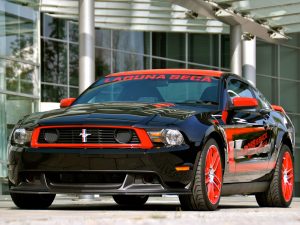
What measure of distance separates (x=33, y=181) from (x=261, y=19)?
14.7 metres

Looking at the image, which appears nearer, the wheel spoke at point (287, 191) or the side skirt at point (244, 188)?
the side skirt at point (244, 188)

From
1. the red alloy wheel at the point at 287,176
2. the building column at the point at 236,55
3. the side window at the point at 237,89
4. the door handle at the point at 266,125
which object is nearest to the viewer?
the side window at the point at 237,89

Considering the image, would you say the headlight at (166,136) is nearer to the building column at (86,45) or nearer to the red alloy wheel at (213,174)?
the red alloy wheel at (213,174)

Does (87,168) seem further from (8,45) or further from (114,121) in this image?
(8,45)

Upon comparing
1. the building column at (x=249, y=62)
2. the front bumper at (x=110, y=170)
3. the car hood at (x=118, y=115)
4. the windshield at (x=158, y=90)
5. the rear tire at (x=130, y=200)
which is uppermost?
the building column at (x=249, y=62)

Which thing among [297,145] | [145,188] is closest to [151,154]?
[145,188]

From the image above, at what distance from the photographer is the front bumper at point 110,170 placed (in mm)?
8562

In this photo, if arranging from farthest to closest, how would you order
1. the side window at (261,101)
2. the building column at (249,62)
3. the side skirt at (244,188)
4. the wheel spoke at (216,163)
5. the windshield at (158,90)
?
the building column at (249,62)
the side window at (261,101)
the windshield at (158,90)
the side skirt at (244,188)
the wheel spoke at (216,163)

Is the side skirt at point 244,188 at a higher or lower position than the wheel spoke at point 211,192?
lower

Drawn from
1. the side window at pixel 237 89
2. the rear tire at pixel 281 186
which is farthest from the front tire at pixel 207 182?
the rear tire at pixel 281 186

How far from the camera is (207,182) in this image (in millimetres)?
8992

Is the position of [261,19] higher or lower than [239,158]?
higher

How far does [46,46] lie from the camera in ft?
91.0

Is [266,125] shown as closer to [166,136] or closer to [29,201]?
[166,136]
